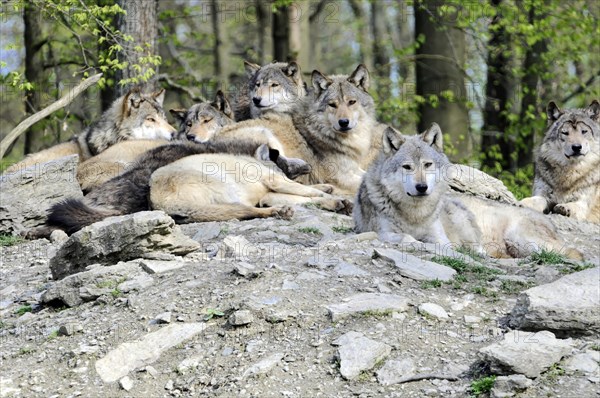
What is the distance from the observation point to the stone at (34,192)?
31.6ft

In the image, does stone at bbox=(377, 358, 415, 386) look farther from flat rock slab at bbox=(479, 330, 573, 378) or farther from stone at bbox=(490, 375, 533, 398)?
stone at bbox=(490, 375, 533, 398)

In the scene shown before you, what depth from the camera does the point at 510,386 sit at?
15.7ft

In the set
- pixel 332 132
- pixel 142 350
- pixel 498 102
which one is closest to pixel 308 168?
pixel 332 132

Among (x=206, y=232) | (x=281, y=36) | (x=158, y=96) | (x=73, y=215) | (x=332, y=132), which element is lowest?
(x=206, y=232)

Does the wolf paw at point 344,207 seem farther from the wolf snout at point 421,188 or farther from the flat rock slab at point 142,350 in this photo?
the flat rock slab at point 142,350

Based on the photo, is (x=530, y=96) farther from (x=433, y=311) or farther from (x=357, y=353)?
(x=357, y=353)

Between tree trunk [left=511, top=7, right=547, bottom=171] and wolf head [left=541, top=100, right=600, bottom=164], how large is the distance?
5854 mm

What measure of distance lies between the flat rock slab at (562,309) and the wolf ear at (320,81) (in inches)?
256

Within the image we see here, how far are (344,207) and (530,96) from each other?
1088 centimetres

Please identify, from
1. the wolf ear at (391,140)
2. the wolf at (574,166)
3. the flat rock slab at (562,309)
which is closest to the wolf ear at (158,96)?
the wolf ear at (391,140)

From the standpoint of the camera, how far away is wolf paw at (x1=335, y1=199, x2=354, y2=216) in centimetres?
1018

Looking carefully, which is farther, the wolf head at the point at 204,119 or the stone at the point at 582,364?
the wolf head at the point at 204,119

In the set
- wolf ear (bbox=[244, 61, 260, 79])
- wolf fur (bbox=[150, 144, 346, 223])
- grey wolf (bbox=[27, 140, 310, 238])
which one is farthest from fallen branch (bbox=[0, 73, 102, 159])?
wolf ear (bbox=[244, 61, 260, 79])

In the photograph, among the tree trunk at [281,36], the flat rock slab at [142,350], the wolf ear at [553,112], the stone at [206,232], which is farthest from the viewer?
the tree trunk at [281,36]
